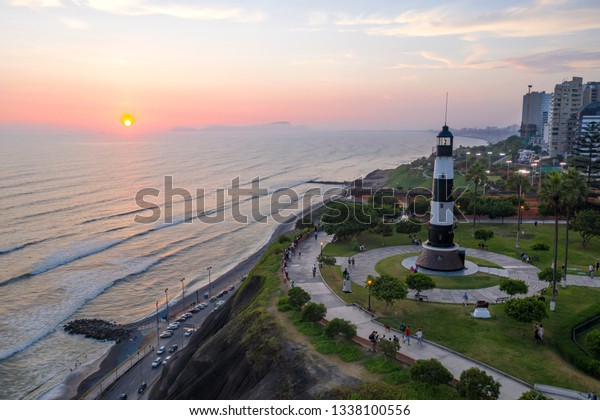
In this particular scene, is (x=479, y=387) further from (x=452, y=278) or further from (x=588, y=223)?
(x=588, y=223)

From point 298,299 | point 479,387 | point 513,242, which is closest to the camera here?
point 479,387

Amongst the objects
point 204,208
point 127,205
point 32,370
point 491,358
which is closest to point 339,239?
point 491,358

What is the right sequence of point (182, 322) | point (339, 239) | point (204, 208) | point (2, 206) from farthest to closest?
point (204, 208)
point (2, 206)
point (339, 239)
point (182, 322)

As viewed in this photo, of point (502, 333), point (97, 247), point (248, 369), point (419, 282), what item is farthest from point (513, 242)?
point (97, 247)

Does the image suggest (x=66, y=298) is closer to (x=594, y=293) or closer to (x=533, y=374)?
(x=533, y=374)

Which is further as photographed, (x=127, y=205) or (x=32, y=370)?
(x=127, y=205)

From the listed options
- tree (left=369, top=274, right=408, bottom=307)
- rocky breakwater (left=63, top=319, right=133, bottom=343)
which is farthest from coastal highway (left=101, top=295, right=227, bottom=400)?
tree (left=369, top=274, right=408, bottom=307)

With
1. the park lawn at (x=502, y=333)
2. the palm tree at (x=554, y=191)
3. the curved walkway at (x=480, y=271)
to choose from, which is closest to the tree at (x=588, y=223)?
the curved walkway at (x=480, y=271)
